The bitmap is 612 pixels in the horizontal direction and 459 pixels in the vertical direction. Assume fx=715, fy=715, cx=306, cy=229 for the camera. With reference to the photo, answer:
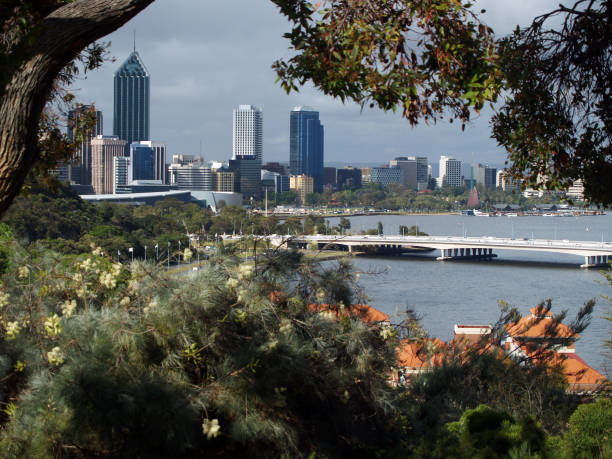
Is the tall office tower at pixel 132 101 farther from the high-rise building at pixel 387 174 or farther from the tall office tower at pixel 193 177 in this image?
the high-rise building at pixel 387 174

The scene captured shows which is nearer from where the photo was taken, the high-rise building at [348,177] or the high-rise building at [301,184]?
the high-rise building at [301,184]

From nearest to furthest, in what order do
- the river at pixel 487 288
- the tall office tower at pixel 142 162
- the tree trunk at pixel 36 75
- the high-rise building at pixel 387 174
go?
the tree trunk at pixel 36 75 → the river at pixel 487 288 → the tall office tower at pixel 142 162 → the high-rise building at pixel 387 174

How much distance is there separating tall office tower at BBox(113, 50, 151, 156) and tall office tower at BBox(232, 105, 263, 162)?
18096 millimetres

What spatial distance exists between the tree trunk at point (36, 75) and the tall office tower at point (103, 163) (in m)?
78.5

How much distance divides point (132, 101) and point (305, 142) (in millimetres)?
26521

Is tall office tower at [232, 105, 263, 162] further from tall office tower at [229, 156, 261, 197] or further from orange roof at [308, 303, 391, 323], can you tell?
orange roof at [308, 303, 391, 323]

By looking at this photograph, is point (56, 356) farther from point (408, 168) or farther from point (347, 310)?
point (408, 168)

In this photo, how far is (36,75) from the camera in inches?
58.8

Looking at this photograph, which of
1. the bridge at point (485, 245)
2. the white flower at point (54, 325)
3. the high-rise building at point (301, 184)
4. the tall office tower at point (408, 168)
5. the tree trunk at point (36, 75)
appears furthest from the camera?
the tall office tower at point (408, 168)

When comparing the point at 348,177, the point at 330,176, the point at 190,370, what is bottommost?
the point at 190,370

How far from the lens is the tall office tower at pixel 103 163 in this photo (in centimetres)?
7844

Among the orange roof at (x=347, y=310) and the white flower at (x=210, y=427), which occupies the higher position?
the orange roof at (x=347, y=310)

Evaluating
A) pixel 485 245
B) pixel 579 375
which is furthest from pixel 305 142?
pixel 579 375

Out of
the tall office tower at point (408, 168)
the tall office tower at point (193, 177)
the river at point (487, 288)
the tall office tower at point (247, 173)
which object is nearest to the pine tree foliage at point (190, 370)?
the river at point (487, 288)
